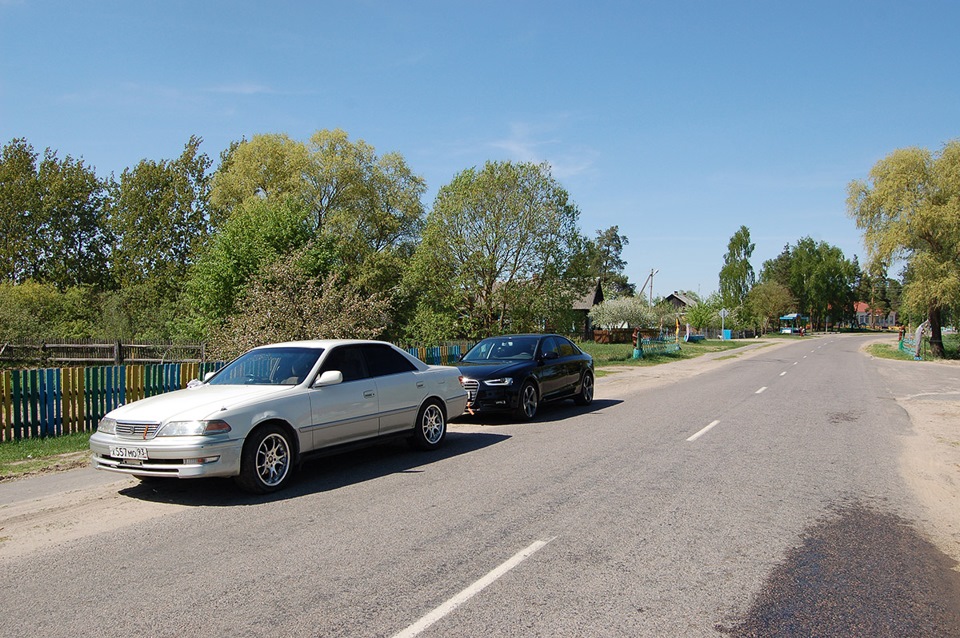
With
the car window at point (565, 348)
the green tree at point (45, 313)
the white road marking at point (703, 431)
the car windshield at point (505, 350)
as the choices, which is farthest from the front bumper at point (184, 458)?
the green tree at point (45, 313)

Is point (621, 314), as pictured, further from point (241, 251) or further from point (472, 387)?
point (472, 387)

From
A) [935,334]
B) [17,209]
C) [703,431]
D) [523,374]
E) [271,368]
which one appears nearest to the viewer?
[271,368]

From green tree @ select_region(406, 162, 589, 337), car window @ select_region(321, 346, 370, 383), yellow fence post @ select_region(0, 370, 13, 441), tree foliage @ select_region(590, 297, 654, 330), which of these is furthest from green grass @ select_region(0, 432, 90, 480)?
tree foliage @ select_region(590, 297, 654, 330)

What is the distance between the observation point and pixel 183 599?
441 cm

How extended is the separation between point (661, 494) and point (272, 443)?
417 centimetres

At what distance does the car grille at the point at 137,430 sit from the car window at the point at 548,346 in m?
8.23

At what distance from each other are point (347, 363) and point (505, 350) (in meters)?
5.66

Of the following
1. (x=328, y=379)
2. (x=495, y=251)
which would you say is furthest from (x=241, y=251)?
(x=328, y=379)

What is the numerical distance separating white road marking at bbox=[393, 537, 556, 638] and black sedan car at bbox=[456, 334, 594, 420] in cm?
699

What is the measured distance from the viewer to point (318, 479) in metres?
Result: 8.05

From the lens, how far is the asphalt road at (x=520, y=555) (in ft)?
13.3

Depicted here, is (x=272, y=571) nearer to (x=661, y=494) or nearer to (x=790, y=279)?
(x=661, y=494)

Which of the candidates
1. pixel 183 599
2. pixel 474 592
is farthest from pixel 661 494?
pixel 183 599

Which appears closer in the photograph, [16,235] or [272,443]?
[272,443]
